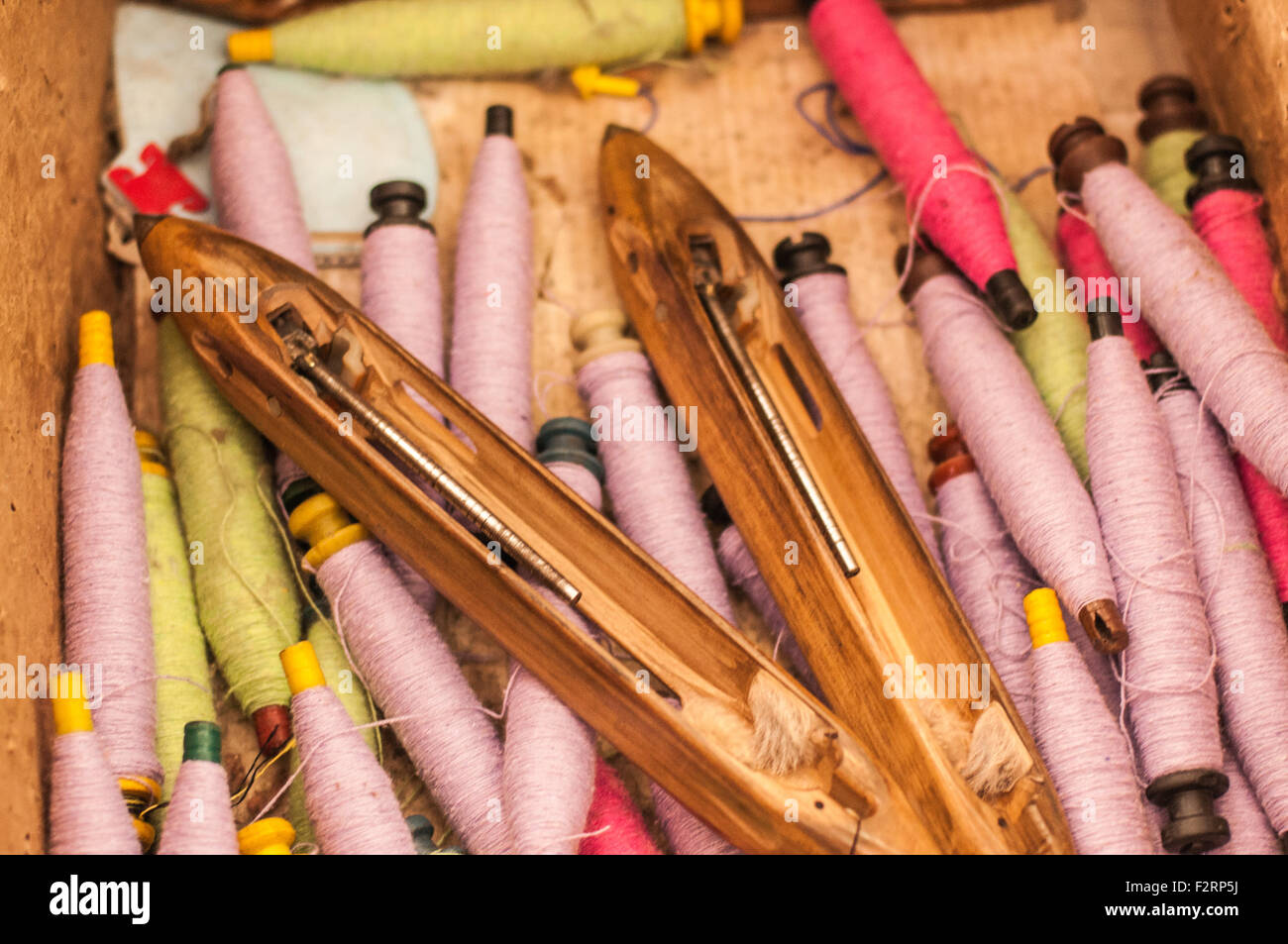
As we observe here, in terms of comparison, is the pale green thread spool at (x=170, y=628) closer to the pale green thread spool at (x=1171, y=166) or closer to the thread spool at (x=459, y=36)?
the thread spool at (x=459, y=36)

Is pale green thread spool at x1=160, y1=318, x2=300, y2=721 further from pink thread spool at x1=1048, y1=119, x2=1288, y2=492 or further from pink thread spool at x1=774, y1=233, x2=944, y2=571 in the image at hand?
pink thread spool at x1=1048, y1=119, x2=1288, y2=492

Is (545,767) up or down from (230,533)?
down

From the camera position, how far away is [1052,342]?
1.74m

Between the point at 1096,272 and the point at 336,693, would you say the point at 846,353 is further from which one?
the point at 336,693

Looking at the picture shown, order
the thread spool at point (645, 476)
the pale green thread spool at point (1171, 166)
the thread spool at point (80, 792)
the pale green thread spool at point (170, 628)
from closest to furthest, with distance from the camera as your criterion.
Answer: the thread spool at point (80, 792)
the pale green thread spool at point (170, 628)
the thread spool at point (645, 476)
the pale green thread spool at point (1171, 166)

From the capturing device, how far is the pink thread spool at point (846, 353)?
66.1 inches

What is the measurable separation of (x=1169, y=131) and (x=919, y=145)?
409 millimetres

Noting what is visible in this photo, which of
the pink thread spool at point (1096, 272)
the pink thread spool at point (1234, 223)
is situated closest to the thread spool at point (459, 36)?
the pink thread spool at point (1096, 272)

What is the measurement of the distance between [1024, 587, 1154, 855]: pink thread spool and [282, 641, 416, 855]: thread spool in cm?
71

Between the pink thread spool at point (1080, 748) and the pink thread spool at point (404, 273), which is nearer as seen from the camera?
the pink thread spool at point (1080, 748)

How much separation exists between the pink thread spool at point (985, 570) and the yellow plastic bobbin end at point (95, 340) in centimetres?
110

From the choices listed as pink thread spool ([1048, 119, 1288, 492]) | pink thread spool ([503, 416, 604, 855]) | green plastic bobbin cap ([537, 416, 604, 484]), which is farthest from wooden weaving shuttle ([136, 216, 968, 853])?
pink thread spool ([1048, 119, 1288, 492])

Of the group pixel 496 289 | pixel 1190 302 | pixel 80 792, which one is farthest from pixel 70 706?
pixel 1190 302

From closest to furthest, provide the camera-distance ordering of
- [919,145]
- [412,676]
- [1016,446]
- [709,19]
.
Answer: [412,676]
[1016,446]
[919,145]
[709,19]
